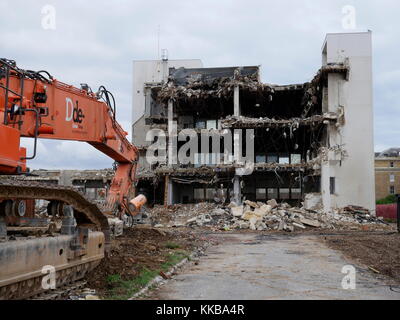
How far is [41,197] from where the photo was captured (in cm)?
735

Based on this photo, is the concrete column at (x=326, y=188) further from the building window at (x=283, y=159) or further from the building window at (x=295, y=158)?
the building window at (x=283, y=159)

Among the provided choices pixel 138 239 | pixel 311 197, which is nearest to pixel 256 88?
pixel 311 197

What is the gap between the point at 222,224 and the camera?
98.5ft

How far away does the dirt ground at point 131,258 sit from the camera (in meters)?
8.58

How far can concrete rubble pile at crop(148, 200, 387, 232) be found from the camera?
93.8 ft

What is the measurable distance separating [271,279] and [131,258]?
130 inches

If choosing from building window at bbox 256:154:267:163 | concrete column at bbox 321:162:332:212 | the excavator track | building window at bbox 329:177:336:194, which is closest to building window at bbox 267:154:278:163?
building window at bbox 256:154:267:163

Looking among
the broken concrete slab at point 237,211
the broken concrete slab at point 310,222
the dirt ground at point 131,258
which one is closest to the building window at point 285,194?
the broken concrete slab at point 237,211

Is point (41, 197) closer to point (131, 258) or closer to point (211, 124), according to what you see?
point (131, 258)

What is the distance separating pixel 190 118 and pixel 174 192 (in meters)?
7.56

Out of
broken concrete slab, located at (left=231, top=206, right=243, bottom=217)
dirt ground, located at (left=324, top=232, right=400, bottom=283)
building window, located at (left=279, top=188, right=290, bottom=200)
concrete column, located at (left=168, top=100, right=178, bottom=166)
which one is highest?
concrete column, located at (left=168, top=100, right=178, bottom=166)

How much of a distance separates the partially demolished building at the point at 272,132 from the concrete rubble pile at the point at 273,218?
8.27 ft

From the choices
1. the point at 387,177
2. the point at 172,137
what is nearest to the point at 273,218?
the point at 172,137

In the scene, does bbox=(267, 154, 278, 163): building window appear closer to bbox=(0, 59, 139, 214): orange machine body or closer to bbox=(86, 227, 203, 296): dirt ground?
bbox=(86, 227, 203, 296): dirt ground
